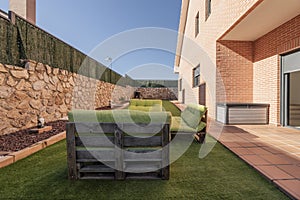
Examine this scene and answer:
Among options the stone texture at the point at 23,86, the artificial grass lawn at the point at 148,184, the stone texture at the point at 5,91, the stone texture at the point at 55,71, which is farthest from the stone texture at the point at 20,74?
the artificial grass lawn at the point at 148,184

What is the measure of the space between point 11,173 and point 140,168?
154 centimetres

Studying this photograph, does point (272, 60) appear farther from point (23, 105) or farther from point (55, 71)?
point (23, 105)

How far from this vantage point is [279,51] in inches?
197

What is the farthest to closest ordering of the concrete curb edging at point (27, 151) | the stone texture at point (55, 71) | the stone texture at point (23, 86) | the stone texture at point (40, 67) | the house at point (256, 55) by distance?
the stone texture at point (55, 71), the house at point (256, 55), the stone texture at point (40, 67), the stone texture at point (23, 86), the concrete curb edging at point (27, 151)

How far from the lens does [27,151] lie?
2.75 metres

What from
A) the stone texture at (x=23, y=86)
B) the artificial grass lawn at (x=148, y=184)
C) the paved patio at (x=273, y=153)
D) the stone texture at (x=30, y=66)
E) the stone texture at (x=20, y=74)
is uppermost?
the stone texture at (x=30, y=66)

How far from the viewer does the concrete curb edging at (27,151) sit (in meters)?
2.38

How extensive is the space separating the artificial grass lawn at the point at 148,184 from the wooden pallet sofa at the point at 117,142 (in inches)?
5.4

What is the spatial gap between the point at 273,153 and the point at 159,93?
765 inches

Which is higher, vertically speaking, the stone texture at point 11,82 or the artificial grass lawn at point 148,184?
the stone texture at point 11,82

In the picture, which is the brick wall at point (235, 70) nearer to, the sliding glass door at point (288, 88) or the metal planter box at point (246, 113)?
the metal planter box at point (246, 113)

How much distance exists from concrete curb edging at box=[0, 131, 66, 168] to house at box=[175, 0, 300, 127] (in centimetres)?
485

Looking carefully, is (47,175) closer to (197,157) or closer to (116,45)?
(197,157)

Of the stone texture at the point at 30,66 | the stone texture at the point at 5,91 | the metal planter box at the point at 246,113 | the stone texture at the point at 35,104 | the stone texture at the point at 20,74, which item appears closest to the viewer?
the stone texture at the point at 5,91
